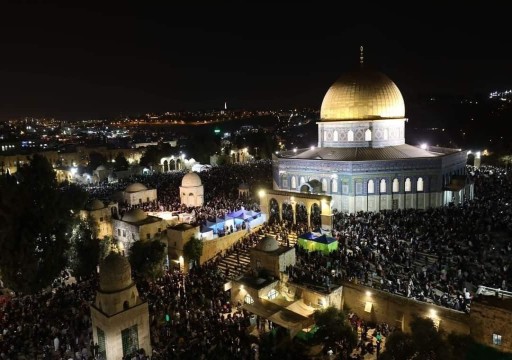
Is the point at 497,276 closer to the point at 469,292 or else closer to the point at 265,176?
the point at 469,292

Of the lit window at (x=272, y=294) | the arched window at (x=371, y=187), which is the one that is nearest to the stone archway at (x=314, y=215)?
the arched window at (x=371, y=187)

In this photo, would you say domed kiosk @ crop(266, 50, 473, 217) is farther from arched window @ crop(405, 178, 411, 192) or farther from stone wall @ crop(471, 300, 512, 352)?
stone wall @ crop(471, 300, 512, 352)

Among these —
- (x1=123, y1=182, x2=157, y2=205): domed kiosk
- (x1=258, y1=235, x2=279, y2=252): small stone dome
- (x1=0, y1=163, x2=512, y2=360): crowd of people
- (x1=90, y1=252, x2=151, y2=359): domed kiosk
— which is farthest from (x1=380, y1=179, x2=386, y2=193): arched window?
(x1=90, y1=252, x2=151, y2=359): domed kiosk

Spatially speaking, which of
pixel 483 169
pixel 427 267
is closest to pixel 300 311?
pixel 427 267

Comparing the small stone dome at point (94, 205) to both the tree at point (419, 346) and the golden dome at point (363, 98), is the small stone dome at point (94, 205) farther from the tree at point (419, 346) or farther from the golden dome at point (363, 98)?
the tree at point (419, 346)

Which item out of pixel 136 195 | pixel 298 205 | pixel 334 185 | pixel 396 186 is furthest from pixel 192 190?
pixel 396 186

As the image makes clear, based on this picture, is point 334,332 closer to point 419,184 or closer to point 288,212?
point 288,212
